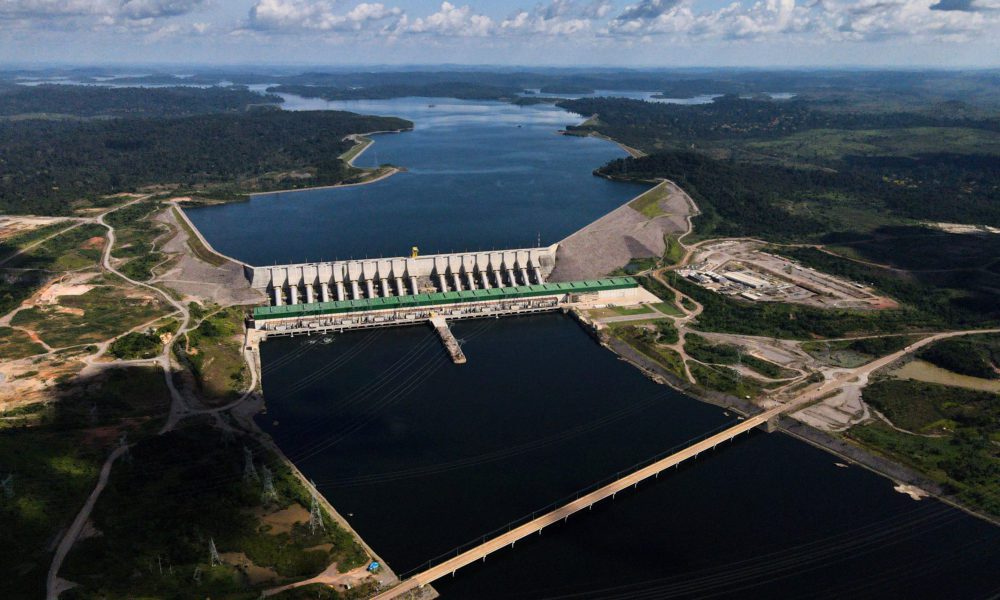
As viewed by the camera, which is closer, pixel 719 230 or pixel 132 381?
pixel 132 381

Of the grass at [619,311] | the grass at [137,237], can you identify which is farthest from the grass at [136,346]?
the grass at [619,311]

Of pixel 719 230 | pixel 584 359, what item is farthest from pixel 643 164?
pixel 584 359

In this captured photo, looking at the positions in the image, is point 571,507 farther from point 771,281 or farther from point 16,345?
point 771,281

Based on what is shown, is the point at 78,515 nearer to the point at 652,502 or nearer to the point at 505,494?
the point at 505,494

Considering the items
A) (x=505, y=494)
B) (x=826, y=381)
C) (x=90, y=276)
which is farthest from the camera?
(x=90, y=276)

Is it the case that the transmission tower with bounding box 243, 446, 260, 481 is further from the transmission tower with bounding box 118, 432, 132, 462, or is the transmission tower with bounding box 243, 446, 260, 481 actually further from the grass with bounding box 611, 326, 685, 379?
the grass with bounding box 611, 326, 685, 379

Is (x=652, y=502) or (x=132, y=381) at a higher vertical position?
(x=132, y=381)

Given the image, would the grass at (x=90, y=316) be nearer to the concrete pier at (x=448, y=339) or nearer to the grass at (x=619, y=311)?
the concrete pier at (x=448, y=339)

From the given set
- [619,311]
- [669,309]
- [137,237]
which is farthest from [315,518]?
[137,237]
